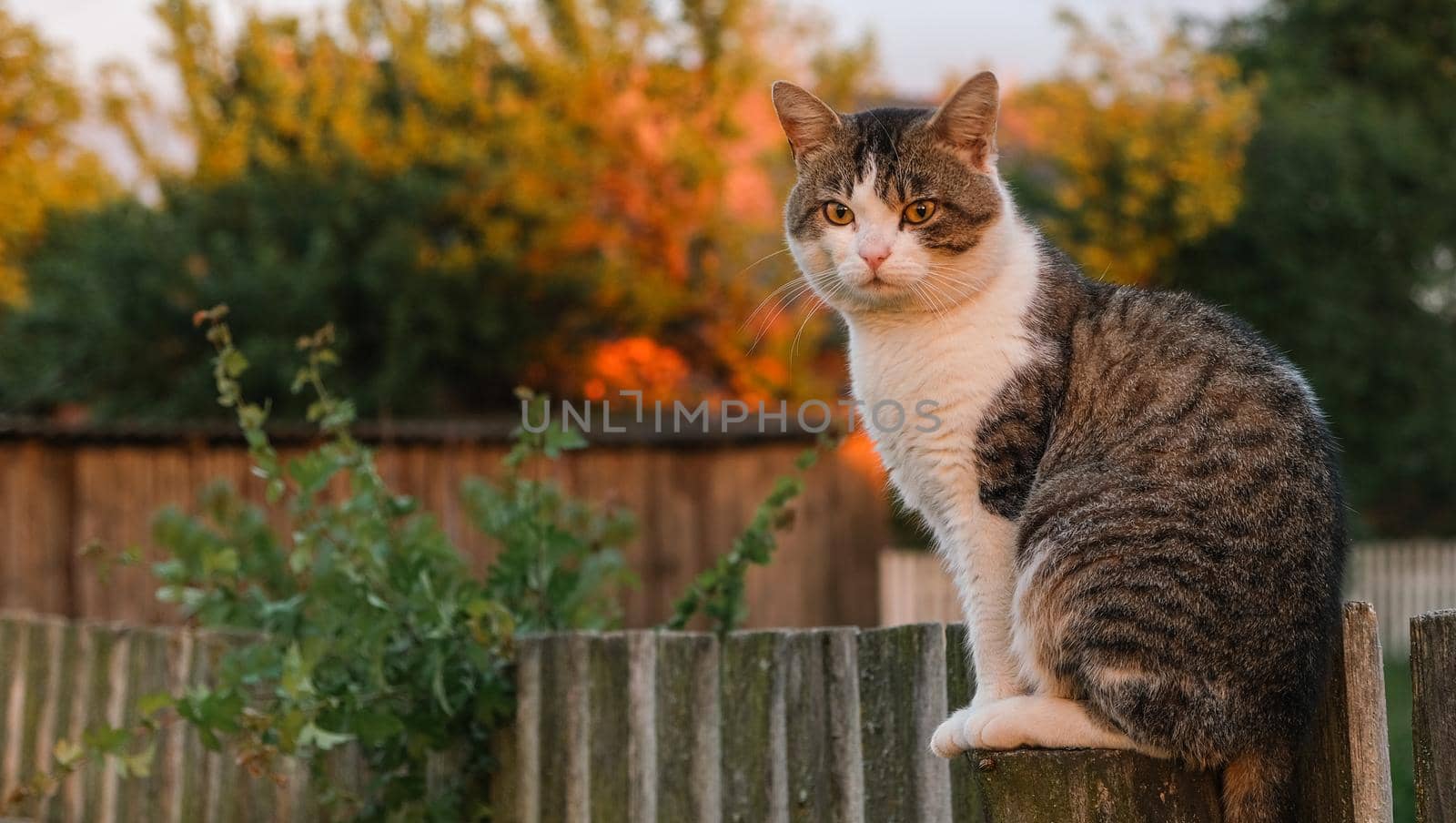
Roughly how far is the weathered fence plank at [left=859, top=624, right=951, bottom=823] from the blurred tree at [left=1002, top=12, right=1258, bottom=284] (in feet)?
42.4

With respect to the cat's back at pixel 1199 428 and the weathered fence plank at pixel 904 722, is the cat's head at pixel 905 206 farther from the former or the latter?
the weathered fence plank at pixel 904 722

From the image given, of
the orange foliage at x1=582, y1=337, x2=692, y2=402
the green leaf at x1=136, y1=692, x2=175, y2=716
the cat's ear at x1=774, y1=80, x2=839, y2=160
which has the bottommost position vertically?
the green leaf at x1=136, y1=692, x2=175, y2=716

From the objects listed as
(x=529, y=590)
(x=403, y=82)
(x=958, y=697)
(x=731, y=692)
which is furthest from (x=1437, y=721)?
(x=403, y=82)

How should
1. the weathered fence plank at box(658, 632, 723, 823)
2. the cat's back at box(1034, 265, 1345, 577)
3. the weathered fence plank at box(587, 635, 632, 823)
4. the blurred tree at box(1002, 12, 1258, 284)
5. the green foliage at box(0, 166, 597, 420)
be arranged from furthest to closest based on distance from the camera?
the blurred tree at box(1002, 12, 1258, 284), the green foliage at box(0, 166, 597, 420), the weathered fence plank at box(587, 635, 632, 823), the weathered fence plank at box(658, 632, 723, 823), the cat's back at box(1034, 265, 1345, 577)

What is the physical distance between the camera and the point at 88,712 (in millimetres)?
4953

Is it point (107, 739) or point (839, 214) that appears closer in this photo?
point (107, 739)

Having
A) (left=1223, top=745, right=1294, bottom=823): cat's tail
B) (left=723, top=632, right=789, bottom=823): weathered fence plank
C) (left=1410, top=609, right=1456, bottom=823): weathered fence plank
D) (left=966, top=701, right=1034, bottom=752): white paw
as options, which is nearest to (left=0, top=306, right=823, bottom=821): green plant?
(left=723, top=632, right=789, bottom=823): weathered fence plank

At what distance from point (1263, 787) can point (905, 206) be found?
139cm

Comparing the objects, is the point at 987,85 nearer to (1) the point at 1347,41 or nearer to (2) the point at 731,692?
(2) the point at 731,692

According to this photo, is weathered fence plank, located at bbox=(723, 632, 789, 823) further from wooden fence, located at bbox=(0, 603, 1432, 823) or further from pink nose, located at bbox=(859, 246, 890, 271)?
pink nose, located at bbox=(859, 246, 890, 271)

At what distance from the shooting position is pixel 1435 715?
201cm

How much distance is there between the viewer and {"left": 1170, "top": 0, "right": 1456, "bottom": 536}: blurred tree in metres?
16.1

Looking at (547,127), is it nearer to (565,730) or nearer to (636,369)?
(636,369)

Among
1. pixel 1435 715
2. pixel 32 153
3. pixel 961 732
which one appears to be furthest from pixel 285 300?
pixel 1435 715
